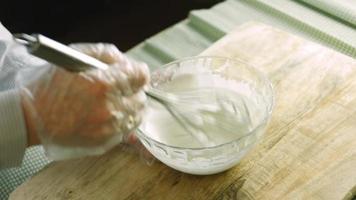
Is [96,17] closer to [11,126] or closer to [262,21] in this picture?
[262,21]

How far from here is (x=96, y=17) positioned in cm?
175

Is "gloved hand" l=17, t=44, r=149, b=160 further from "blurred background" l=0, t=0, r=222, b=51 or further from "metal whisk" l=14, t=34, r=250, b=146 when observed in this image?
"blurred background" l=0, t=0, r=222, b=51

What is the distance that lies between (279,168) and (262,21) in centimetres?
52

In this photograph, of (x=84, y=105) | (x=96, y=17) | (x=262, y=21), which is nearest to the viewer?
(x=84, y=105)

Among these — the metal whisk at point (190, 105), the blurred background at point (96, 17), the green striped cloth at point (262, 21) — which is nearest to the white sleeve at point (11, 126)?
the metal whisk at point (190, 105)

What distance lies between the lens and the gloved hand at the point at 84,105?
20.4 inches

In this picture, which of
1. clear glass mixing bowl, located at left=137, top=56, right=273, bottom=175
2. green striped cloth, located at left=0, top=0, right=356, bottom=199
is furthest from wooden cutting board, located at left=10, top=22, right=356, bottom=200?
green striped cloth, located at left=0, top=0, right=356, bottom=199

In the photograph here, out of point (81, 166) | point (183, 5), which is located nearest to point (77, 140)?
point (81, 166)

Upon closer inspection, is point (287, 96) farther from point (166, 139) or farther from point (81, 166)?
point (81, 166)

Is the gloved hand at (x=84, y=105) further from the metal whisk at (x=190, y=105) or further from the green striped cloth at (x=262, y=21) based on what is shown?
the green striped cloth at (x=262, y=21)

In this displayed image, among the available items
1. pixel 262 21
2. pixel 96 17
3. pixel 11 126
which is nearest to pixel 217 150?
pixel 11 126

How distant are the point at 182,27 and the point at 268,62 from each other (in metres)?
0.40

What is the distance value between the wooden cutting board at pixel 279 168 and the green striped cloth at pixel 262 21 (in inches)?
10.9

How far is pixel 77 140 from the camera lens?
542 millimetres
